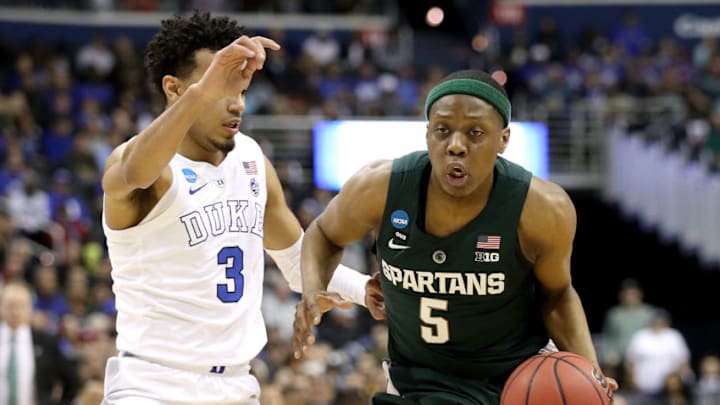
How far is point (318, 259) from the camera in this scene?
17.3ft

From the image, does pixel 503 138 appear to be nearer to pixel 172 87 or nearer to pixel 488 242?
pixel 488 242

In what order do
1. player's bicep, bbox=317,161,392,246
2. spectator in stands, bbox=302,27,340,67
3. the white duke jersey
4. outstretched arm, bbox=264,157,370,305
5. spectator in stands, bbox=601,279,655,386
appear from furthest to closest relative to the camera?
spectator in stands, bbox=302,27,340,67, spectator in stands, bbox=601,279,655,386, outstretched arm, bbox=264,157,370,305, player's bicep, bbox=317,161,392,246, the white duke jersey

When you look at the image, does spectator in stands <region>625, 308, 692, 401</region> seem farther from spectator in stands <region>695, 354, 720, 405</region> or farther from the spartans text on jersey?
the spartans text on jersey

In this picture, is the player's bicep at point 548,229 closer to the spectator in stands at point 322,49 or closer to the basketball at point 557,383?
the basketball at point 557,383

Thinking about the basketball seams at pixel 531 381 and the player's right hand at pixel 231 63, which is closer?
the player's right hand at pixel 231 63

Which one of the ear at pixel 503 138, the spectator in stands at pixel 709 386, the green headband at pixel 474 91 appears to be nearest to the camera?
the green headband at pixel 474 91

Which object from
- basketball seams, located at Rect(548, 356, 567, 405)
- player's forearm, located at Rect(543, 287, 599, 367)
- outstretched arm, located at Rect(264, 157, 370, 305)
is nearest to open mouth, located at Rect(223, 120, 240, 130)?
outstretched arm, located at Rect(264, 157, 370, 305)

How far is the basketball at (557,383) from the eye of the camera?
4625 mm

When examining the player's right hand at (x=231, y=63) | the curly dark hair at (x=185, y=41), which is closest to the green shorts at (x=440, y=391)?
the player's right hand at (x=231, y=63)

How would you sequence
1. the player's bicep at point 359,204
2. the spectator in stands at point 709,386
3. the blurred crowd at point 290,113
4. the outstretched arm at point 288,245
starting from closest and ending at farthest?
the player's bicep at point 359,204 → the outstretched arm at point 288,245 → the blurred crowd at point 290,113 → the spectator in stands at point 709,386

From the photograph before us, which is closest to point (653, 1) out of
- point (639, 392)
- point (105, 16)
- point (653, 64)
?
point (653, 64)

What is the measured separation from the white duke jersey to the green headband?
1048 millimetres

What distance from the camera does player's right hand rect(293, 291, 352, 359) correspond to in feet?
15.6

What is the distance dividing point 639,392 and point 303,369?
14.6ft
